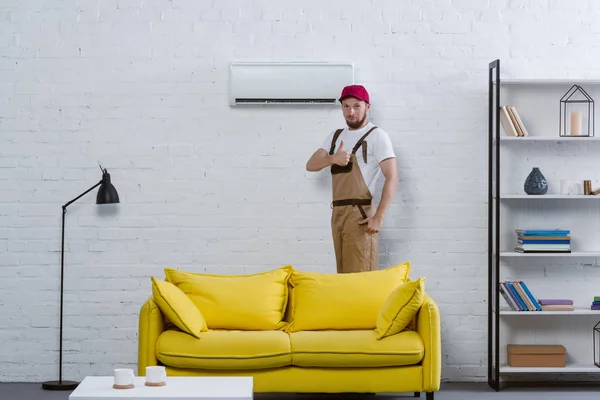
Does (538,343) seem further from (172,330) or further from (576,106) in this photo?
(172,330)

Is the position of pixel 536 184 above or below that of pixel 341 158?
below

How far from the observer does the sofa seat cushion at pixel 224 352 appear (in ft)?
15.8

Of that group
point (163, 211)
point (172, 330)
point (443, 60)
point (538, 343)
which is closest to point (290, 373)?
point (172, 330)

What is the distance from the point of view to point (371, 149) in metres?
5.73

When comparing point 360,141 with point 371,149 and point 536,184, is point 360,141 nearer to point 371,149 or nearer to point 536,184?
point 371,149

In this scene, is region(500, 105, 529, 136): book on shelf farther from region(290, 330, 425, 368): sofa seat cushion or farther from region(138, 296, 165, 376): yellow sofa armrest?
region(138, 296, 165, 376): yellow sofa armrest

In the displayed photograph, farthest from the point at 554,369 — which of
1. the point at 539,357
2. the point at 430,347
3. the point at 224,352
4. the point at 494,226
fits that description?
the point at 224,352

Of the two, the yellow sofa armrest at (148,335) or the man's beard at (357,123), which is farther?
the man's beard at (357,123)

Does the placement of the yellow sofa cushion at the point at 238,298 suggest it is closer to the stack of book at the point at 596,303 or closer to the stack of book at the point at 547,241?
the stack of book at the point at 547,241

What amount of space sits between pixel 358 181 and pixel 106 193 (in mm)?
1671

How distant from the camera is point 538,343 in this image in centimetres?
607

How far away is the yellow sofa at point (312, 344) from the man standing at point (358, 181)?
0.57 m

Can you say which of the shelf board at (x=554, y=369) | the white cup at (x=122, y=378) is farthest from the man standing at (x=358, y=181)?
the white cup at (x=122, y=378)

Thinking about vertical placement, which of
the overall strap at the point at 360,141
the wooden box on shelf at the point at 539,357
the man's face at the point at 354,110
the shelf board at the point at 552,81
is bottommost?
the wooden box on shelf at the point at 539,357
